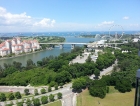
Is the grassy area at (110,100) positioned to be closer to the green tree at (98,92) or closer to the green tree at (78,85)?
the green tree at (98,92)

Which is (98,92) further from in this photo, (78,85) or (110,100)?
(78,85)

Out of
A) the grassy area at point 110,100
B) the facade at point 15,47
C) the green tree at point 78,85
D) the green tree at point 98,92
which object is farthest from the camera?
the facade at point 15,47

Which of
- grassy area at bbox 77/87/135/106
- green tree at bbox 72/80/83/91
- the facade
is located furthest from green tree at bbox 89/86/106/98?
the facade

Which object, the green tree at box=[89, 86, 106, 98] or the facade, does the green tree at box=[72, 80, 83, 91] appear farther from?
the facade

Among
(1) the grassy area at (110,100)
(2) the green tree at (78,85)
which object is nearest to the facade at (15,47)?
(2) the green tree at (78,85)

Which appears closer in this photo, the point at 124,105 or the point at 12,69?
the point at 124,105

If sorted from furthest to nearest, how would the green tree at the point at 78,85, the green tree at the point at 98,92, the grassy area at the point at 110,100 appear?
the green tree at the point at 78,85, the green tree at the point at 98,92, the grassy area at the point at 110,100

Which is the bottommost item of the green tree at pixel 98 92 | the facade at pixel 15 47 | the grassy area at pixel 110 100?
the grassy area at pixel 110 100

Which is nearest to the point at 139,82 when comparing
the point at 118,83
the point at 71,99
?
the point at 71,99

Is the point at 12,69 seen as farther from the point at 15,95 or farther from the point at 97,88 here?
the point at 97,88
